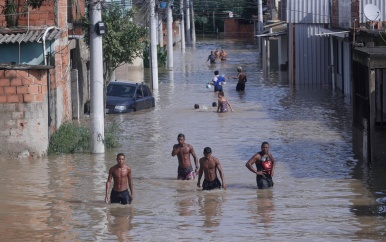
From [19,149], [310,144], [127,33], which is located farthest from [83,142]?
[127,33]

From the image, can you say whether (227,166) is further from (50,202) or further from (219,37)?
(219,37)

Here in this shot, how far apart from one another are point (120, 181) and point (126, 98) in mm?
18538

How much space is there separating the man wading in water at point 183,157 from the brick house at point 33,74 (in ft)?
15.3

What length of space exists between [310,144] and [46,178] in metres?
8.59

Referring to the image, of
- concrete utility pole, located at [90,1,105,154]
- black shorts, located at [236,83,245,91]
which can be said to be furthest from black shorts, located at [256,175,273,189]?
black shorts, located at [236,83,245,91]

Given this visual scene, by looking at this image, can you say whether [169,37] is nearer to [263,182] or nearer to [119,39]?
[119,39]

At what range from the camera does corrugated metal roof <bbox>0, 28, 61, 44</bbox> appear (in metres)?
24.8

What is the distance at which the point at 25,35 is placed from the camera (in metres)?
25.2

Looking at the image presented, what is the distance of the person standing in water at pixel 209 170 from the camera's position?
19078mm

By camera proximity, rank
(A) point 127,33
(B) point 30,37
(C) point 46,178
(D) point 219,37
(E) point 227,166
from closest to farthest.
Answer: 1. (C) point 46,178
2. (E) point 227,166
3. (B) point 30,37
4. (A) point 127,33
5. (D) point 219,37

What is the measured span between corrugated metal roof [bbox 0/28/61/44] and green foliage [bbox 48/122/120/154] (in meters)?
2.58

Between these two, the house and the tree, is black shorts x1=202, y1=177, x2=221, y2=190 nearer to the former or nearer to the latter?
the house

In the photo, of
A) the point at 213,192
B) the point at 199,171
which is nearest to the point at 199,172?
the point at 199,171

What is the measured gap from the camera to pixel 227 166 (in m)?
23.1
